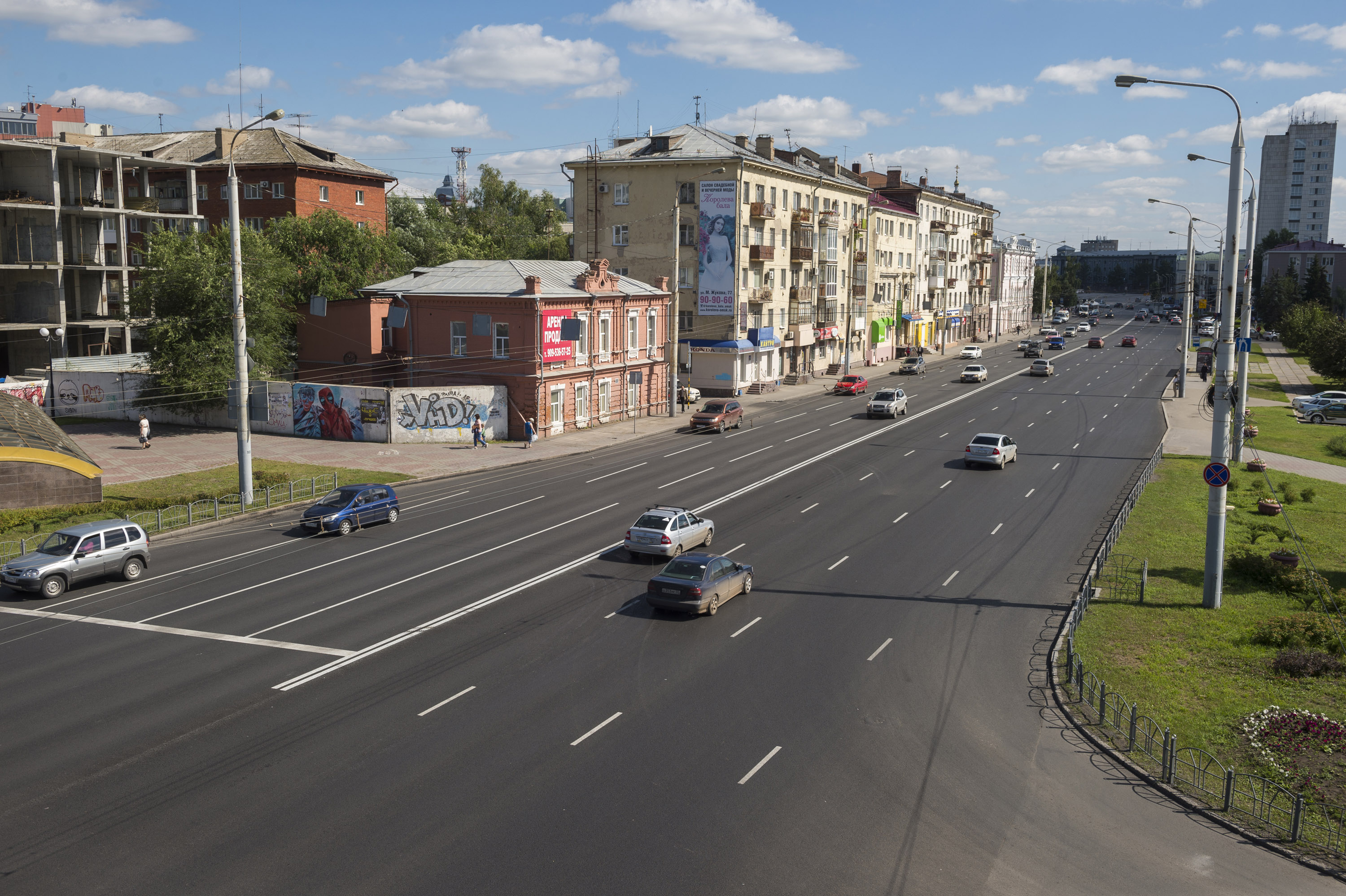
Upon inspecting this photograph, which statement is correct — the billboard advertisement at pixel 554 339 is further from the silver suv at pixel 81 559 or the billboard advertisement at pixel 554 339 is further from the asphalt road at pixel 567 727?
the silver suv at pixel 81 559

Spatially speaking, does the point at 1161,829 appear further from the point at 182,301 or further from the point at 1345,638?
the point at 182,301

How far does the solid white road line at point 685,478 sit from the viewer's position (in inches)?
1526

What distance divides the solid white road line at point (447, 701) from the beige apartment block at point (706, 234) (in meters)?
51.8

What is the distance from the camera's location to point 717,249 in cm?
7062

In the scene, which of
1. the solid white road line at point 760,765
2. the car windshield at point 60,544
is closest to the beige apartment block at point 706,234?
the car windshield at point 60,544

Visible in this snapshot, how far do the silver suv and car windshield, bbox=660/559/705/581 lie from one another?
1469cm

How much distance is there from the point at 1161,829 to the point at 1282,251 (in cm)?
18364

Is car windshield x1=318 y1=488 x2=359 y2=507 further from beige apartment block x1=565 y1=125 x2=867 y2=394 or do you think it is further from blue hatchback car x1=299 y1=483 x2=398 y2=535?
beige apartment block x1=565 y1=125 x2=867 y2=394

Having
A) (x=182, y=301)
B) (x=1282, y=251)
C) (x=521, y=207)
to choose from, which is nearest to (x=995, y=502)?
(x=182, y=301)

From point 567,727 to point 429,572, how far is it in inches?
444

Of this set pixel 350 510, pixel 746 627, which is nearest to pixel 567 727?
pixel 746 627

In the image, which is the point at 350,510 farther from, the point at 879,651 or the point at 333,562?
the point at 879,651

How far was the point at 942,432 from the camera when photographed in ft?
172

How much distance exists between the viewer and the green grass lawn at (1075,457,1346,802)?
17641mm
